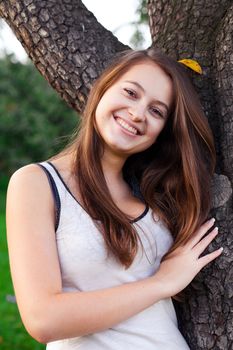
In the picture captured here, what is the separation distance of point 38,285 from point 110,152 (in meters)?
0.58

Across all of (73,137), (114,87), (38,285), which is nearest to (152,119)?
(114,87)

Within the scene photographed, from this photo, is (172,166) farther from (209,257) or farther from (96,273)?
(96,273)

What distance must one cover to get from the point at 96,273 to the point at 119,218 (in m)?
0.19

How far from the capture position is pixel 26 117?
508 inches

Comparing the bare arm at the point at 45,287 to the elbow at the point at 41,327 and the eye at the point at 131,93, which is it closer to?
the elbow at the point at 41,327

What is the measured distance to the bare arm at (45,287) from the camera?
6.53 ft

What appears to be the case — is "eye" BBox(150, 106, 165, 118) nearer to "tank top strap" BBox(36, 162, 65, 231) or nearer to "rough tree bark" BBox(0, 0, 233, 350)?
"rough tree bark" BBox(0, 0, 233, 350)

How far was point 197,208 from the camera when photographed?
233 centimetres

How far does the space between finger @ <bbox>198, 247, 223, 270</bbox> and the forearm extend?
237 millimetres

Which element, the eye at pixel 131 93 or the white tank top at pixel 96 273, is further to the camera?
the eye at pixel 131 93

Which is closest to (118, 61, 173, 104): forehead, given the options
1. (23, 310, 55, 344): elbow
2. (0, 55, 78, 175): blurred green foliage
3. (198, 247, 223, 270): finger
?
(198, 247, 223, 270): finger

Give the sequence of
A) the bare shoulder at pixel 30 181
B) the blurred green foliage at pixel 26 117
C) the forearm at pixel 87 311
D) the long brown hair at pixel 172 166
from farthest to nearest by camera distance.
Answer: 1. the blurred green foliage at pixel 26 117
2. the long brown hair at pixel 172 166
3. the bare shoulder at pixel 30 181
4. the forearm at pixel 87 311

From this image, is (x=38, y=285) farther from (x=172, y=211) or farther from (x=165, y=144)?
(x=165, y=144)

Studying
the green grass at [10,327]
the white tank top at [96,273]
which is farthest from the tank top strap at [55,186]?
the green grass at [10,327]
